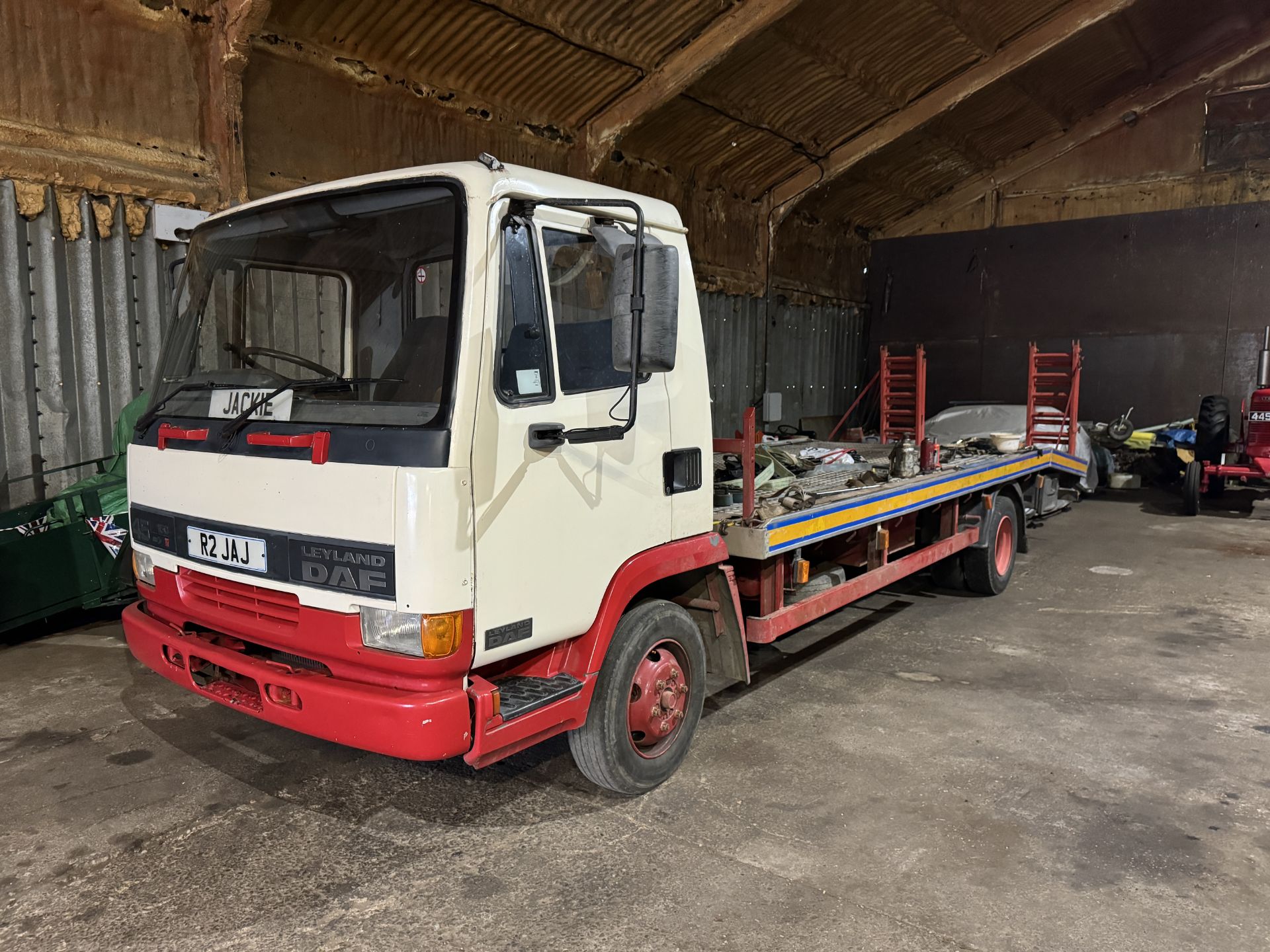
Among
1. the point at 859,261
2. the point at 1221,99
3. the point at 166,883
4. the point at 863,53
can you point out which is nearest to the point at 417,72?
the point at 863,53

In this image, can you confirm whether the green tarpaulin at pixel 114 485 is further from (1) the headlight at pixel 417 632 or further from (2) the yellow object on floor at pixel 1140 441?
(2) the yellow object on floor at pixel 1140 441

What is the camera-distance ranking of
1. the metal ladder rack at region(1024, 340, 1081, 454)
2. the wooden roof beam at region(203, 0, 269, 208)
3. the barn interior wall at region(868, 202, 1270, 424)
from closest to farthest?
the wooden roof beam at region(203, 0, 269, 208)
the metal ladder rack at region(1024, 340, 1081, 454)
the barn interior wall at region(868, 202, 1270, 424)

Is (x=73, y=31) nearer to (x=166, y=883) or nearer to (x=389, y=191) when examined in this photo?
(x=389, y=191)

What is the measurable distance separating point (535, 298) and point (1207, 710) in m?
4.19

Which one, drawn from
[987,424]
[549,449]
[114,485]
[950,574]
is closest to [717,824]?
[549,449]

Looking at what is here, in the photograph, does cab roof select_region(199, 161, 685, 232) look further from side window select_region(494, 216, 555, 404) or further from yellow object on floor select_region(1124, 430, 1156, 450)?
yellow object on floor select_region(1124, 430, 1156, 450)

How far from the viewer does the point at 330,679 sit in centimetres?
277

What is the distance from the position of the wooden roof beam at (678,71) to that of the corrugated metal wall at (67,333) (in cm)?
512

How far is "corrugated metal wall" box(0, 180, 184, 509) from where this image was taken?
19.8 ft

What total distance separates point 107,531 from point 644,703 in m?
4.05

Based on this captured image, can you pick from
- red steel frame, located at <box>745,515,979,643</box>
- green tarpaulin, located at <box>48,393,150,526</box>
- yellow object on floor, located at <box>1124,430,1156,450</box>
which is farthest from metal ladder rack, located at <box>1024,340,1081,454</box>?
green tarpaulin, located at <box>48,393,150,526</box>

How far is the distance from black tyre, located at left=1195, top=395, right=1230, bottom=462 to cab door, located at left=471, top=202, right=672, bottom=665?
11321 mm

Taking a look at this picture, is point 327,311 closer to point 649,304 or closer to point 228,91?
point 649,304

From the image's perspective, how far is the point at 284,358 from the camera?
3.10m
